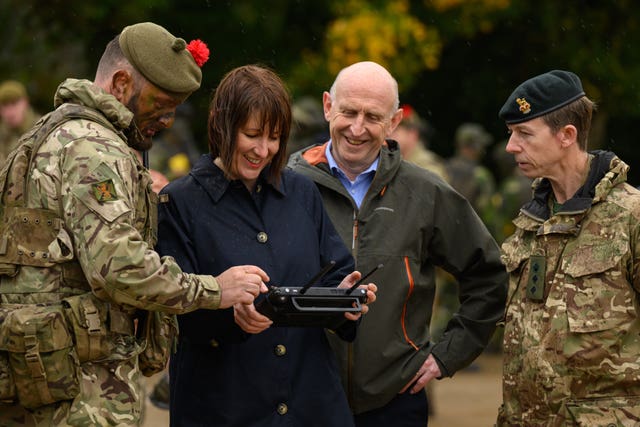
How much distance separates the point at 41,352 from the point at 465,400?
293 inches

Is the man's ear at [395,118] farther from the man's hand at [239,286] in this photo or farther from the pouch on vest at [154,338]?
the pouch on vest at [154,338]

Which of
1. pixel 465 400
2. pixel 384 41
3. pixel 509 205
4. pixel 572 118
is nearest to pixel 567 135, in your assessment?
pixel 572 118

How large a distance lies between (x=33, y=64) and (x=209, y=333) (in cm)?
1139

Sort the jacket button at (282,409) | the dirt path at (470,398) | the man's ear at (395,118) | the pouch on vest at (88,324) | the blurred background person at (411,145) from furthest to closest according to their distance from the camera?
the blurred background person at (411,145) < the dirt path at (470,398) < the man's ear at (395,118) < the jacket button at (282,409) < the pouch on vest at (88,324)

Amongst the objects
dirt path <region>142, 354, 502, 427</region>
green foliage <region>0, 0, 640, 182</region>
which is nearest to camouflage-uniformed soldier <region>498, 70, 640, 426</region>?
dirt path <region>142, 354, 502, 427</region>

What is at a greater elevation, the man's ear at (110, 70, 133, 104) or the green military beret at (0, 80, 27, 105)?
the man's ear at (110, 70, 133, 104)

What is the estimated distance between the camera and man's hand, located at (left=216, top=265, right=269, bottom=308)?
4.53 metres

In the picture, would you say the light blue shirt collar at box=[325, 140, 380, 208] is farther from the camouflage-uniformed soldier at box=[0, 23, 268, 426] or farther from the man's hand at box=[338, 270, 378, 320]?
the camouflage-uniformed soldier at box=[0, 23, 268, 426]

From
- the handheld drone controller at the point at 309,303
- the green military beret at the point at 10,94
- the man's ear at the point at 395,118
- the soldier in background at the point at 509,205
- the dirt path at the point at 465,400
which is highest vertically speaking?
the man's ear at the point at 395,118

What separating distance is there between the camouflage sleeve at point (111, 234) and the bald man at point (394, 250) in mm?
1307

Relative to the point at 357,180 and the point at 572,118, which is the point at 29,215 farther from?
the point at 572,118

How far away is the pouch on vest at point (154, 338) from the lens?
15.4 feet

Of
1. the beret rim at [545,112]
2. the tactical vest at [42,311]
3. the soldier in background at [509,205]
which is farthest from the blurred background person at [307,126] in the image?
the tactical vest at [42,311]

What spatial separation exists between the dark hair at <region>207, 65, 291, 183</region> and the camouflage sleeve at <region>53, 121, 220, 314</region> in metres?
0.52
